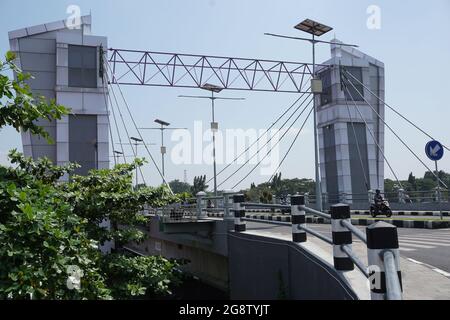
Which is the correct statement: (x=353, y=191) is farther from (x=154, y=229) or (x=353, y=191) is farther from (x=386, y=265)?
(x=386, y=265)

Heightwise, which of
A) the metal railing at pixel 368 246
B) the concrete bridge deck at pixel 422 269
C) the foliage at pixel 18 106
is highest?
the foliage at pixel 18 106

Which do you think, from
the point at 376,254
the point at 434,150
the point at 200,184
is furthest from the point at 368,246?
the point at 200,184

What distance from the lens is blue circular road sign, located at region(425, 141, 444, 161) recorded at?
13477mm

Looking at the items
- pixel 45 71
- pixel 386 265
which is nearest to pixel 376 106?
pixel 45 71

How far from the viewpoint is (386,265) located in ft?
8.39

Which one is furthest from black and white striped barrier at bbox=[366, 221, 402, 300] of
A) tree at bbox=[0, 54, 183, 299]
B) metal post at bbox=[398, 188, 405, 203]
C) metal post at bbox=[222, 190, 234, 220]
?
metal post at bbox=[398, 188, 405, 203]

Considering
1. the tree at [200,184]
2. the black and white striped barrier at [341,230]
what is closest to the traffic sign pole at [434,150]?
the black and white striped barrier at [341,230]

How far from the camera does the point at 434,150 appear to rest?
536 inches

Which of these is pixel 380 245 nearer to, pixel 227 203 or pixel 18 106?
pixel 18 106

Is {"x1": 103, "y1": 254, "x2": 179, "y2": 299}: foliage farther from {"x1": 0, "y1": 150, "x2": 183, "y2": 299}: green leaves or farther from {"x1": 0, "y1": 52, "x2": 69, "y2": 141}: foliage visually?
{"x1": 0, "y1": 52, "x2": 69, "y2": 141}: foliage

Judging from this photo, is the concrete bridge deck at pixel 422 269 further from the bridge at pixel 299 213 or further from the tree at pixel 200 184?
the tree at pixel 200 184

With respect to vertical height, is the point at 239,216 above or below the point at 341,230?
below

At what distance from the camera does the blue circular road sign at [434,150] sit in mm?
13477

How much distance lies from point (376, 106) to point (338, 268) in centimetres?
3164
